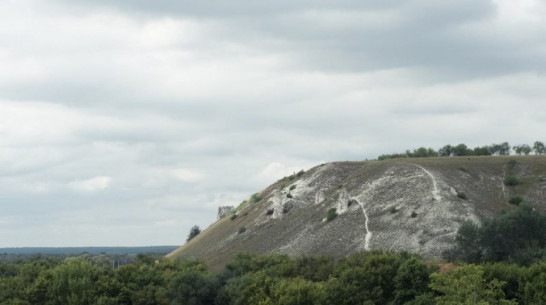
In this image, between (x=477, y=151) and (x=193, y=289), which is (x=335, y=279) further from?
(x=477, y=151)

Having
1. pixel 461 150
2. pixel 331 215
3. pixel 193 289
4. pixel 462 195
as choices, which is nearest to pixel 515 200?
pixel 462 195

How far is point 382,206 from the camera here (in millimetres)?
128500

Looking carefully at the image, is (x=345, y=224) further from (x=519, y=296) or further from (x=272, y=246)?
(x=519, y=296)

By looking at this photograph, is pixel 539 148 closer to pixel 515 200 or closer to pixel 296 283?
pixel 515 200

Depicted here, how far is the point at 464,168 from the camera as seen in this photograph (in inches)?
5369

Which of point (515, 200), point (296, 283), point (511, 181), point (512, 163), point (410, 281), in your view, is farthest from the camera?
point (512, 163)

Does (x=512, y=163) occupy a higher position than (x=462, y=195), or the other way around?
(x=512, y=163)

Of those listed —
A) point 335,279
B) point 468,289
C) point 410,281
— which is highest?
point 335,279

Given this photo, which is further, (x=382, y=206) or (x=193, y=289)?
(x=382, y=206)

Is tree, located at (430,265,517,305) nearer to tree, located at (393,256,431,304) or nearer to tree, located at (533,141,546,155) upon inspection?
tree, located at (393,256,431,304)

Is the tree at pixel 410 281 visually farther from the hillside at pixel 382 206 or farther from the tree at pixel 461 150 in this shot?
the tree at pixel 461 150

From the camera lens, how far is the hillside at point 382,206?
11662cm

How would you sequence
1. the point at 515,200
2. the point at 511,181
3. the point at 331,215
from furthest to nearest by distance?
the point at 331,215, the point at 511,181, the point at 515,200

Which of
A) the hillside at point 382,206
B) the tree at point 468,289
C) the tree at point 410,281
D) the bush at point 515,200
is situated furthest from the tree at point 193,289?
the bush at point 515,200
